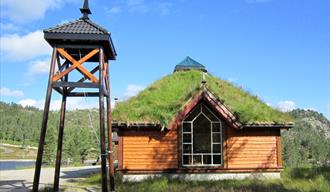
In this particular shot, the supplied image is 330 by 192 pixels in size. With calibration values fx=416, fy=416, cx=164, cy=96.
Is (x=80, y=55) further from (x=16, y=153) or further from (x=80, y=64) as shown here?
(x=16, y=153)

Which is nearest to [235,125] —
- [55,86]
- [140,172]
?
[140,172]

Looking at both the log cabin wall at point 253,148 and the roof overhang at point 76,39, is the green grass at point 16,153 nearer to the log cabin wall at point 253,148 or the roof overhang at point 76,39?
the log cabin wall at point 253,148

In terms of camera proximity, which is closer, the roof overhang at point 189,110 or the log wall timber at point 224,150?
the roof overhang at point 189,110

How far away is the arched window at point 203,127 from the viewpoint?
20203 mm

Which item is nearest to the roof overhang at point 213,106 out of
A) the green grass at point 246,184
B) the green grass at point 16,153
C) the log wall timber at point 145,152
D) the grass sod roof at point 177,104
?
the grass sod roof at point 177,104

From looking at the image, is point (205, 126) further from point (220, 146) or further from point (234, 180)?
point (234, 180)

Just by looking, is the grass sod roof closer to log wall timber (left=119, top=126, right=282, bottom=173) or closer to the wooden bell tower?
log wall timber (left=119, top=126, right=282, bottom=173)

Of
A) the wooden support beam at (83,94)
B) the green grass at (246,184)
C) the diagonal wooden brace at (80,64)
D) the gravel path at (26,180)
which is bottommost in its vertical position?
the gravel path at (26,180)

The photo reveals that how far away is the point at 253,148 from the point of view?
66.1 ft

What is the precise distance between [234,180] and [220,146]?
186 centimetres

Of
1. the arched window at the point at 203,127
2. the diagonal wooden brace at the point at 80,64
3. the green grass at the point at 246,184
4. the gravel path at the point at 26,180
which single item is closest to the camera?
the diagonal wooden brace at the point at 80,64

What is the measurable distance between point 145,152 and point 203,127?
3535 millimetres

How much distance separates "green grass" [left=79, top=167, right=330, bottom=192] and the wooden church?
34.0 inches

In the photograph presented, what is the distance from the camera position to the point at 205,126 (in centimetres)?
2131
